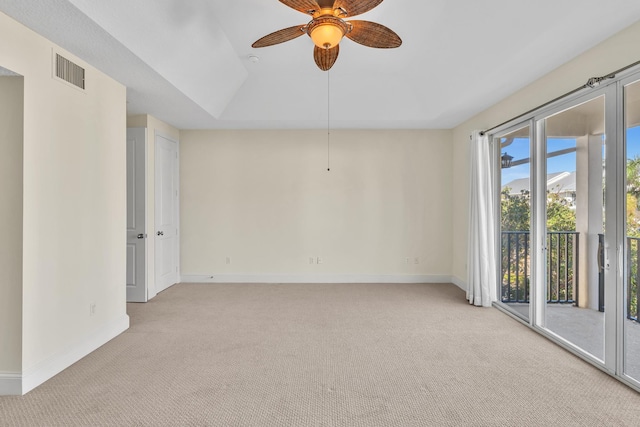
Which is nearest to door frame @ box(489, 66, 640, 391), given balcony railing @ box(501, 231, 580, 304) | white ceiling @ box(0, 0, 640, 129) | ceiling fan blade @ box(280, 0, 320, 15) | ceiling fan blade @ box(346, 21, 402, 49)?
white ceiling @ box(0, 0, 640, 129)

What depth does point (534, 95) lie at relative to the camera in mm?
3473

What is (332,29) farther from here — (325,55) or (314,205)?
(314,205)

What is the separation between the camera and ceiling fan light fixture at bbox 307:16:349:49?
2.13 m

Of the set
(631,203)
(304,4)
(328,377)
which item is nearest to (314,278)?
(328,377)

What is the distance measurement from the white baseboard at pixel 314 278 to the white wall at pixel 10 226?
334 cm

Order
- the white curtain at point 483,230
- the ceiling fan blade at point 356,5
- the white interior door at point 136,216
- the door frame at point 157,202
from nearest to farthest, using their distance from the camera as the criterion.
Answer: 1. the ceiling fan blade at point 356,5
2. the white curtain at point 483,230
3. the white interior door at point 136,216
4. the door frame at point 157,202

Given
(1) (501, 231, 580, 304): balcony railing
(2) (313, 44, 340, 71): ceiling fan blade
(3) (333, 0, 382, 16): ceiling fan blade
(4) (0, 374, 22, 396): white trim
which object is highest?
(3) (333, 0, 382, 16): ceiling fan blade

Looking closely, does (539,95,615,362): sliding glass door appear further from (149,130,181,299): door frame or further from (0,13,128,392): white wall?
(149,130,181,299): door frame

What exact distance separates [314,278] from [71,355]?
3.55 meters

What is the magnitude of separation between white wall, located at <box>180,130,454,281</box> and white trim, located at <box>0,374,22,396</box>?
3338 mm

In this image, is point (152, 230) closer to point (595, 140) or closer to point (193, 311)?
point (193, 311)

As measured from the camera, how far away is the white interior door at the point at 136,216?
15.0ft

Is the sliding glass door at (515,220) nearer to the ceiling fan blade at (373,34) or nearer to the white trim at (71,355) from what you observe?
the ceiling fan blade at (373,34)

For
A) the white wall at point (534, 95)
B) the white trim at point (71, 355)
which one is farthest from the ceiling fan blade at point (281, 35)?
the white trim at point (71, 355)
